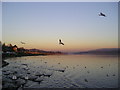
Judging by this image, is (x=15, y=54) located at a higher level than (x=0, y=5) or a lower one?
lower

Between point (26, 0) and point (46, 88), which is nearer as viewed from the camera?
point (26, 0)

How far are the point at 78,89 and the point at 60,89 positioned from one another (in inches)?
17.6

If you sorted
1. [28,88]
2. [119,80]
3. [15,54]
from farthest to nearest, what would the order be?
[15,54], [119,80], [28,88]

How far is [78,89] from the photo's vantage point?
3801 mm

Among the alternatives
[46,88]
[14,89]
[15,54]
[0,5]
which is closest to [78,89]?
[46,88]

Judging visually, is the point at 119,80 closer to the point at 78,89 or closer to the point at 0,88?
the point at 78,89

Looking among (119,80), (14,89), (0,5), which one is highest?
(0,5)

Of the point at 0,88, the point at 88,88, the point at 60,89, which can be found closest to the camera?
the point at 0,88

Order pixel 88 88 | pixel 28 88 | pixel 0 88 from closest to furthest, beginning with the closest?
pixel 0 88 → pixel 28 88 → pixel 88 88

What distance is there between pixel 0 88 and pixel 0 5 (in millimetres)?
1849

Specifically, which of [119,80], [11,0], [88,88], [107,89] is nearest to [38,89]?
[88,88]

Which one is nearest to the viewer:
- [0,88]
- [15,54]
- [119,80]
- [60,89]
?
[0,88]

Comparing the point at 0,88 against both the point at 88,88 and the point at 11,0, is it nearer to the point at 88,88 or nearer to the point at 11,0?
the point at 11,0

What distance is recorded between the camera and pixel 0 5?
3551mm
